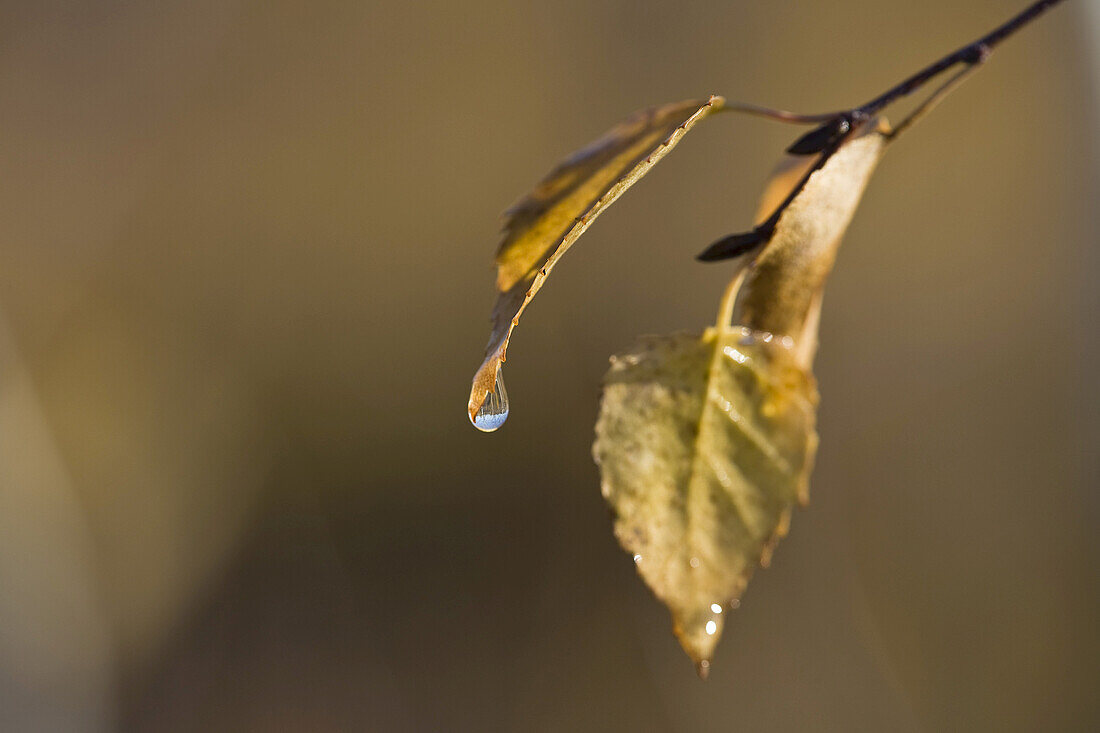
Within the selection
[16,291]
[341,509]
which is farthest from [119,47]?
[341,509]

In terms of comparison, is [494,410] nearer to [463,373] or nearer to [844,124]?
[844,124]

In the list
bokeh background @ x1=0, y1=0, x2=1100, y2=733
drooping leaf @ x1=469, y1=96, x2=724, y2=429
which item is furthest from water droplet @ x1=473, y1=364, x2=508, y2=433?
bokeh background @ x1=0, y1=0, x2=1100, y2=733

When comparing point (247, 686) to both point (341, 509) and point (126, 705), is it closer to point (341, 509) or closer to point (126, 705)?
point (126, 705)

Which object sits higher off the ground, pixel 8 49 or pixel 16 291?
pixel 8 49

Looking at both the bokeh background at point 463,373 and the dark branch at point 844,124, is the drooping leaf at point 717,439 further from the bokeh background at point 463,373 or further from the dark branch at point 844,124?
the bokeh background at point 463,373

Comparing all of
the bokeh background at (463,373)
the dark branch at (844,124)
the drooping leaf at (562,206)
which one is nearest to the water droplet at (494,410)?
the drooping leaf at (562,206)

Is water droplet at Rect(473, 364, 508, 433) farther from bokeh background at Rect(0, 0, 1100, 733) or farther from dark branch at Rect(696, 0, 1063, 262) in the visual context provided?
bokeh background at Rect(0, 0, 1100, 733)
